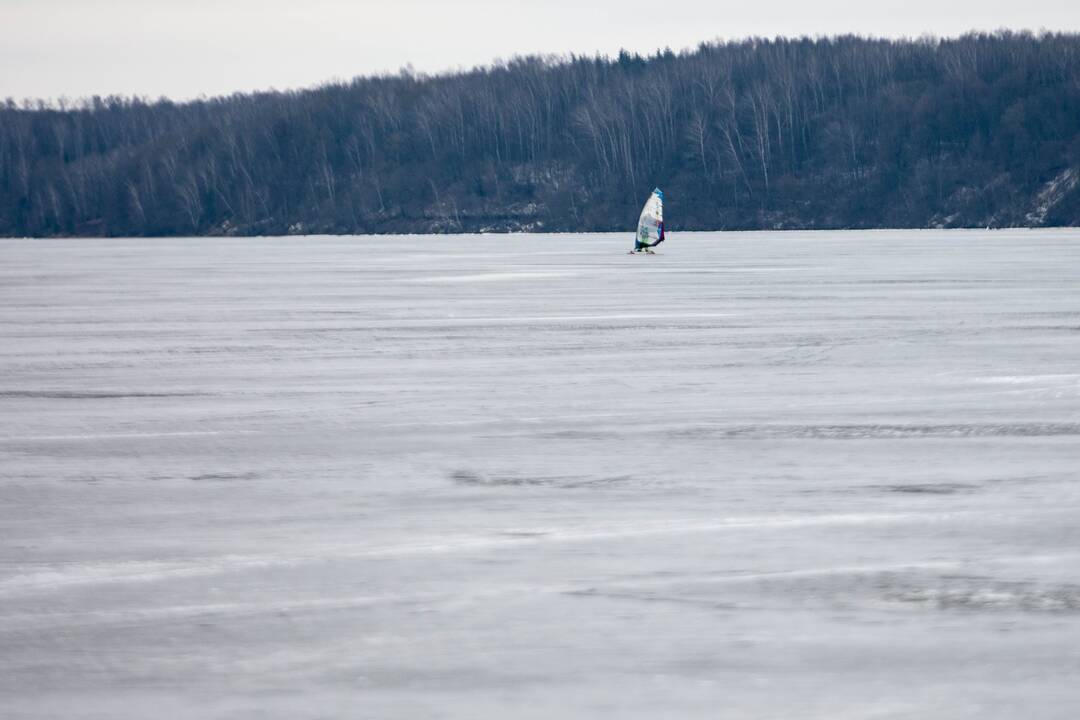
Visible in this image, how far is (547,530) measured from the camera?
6.33 meters

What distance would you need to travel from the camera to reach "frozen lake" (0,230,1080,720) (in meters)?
4.31

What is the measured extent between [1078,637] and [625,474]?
128 inches

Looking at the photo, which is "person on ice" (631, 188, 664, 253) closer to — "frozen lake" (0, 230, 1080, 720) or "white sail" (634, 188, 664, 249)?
"white sail" (634, 188, 664, 249)

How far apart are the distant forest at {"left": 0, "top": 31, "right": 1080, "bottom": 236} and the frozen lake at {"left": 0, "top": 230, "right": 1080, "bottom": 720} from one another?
12364 centimetres

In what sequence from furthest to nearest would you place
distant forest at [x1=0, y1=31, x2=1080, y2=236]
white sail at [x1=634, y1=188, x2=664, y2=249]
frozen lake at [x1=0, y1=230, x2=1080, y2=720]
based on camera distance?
1. distant forest at [x1=0, y1=31, x2=1080, y2=236]
2. white sail at [x1=634, y1=188, x2=664, y2=249]
3. frozen lake at [x1=0, y1=230, x2=1080, y2=720]

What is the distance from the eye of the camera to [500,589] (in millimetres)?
A: 5332

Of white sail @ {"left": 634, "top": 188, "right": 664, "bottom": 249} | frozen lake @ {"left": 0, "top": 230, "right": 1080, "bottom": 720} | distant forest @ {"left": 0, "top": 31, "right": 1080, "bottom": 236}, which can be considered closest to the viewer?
frozen lake @ {"left": 0, "top": 230, "right": 1080, "bottom": 720}

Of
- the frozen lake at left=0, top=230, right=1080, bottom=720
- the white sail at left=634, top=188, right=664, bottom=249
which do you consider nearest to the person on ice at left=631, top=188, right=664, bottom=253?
the white sail at left=634, top=188, right=664, bottom=249

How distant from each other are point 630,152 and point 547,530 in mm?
151771

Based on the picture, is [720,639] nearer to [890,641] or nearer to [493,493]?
[890,641]

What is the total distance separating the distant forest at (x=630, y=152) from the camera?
476 feet

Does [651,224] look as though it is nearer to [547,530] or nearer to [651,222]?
[651,222]

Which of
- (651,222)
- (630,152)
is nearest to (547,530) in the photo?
(651,222)

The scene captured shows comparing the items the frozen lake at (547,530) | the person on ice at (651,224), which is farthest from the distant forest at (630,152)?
the frozen lake at (547,530)
